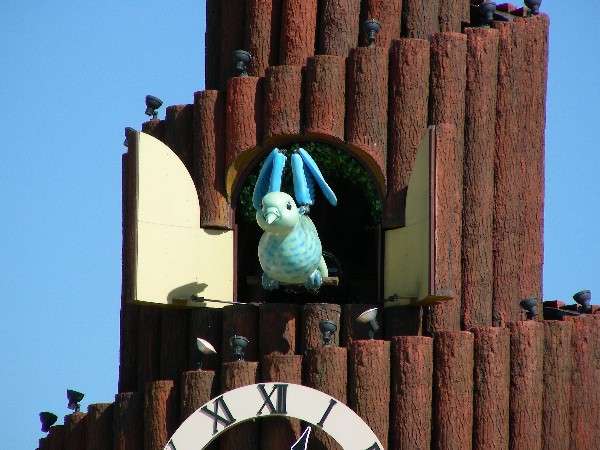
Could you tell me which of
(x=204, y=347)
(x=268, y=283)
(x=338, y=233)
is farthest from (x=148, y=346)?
(x=338, y=233)

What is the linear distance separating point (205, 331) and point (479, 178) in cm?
371

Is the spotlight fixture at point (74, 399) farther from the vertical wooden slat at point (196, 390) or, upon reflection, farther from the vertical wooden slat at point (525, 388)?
the vertical wooden slat at point (525, 388)

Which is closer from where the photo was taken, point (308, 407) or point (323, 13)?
point (308, 407)

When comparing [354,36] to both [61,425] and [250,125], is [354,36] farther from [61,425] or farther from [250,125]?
[61,425]

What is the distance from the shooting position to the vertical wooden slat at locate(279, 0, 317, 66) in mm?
37938

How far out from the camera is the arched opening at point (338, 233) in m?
37.7

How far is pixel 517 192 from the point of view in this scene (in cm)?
3741

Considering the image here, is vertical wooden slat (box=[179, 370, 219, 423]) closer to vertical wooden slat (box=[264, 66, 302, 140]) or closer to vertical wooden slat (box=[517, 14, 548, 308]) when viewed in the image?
vertical wooden slat (box=[264, 66, 302, 140])

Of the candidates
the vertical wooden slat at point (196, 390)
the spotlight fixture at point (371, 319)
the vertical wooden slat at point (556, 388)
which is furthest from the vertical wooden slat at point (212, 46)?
the vertical wooden slat at point (556, 388)

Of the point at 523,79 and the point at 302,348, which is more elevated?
the point at 523,79

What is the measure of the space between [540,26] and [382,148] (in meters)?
2.67

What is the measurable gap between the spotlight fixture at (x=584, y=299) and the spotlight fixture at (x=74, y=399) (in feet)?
19.8

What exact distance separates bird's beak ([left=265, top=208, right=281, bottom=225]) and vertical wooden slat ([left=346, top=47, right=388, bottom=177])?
1730 mm

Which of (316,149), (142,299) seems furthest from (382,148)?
(142,299)
